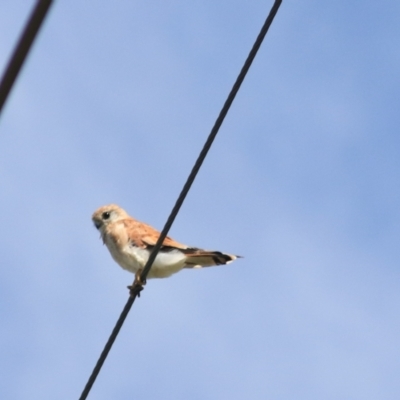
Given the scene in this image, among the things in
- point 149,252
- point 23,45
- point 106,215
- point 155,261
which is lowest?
point 23,45

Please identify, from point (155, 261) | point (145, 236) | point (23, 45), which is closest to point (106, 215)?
point (145, 236)

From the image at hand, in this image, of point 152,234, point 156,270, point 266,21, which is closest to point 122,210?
point 152,234

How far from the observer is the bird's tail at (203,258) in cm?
774

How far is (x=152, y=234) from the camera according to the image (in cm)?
835

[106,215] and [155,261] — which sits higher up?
[106,215]

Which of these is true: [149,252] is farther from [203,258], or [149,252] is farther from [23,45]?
[23,45]

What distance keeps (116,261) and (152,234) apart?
49 centimetres

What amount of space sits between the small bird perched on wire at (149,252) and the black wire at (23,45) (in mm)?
6541

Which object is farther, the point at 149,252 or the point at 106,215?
the point at 106,215

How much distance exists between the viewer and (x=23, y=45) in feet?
3.23

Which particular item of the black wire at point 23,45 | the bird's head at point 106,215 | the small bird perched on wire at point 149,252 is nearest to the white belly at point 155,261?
the small bird perched on wire at point 149,252

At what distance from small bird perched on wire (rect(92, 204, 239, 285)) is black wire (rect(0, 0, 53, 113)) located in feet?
21.5

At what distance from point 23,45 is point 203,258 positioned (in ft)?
22.7

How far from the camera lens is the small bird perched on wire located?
7.81 metres
